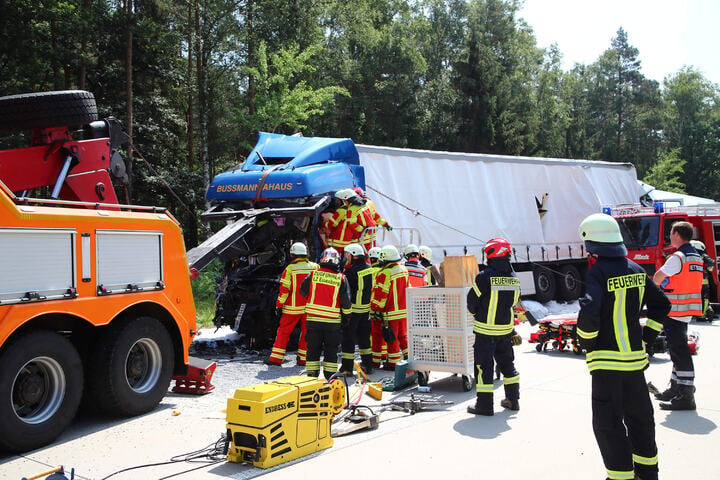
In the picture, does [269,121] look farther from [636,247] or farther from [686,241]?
[686,241]

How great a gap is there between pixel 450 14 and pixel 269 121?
25.6m

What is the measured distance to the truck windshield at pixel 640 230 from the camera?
49.6 ft

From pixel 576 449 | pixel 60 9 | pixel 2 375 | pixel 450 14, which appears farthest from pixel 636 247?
pixel 450 14

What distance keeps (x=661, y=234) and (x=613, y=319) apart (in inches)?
482

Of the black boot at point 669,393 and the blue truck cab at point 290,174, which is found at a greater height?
the blue truck cab at point 290,174

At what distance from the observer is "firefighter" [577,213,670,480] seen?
13.2 feet

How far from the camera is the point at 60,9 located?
66.1ft

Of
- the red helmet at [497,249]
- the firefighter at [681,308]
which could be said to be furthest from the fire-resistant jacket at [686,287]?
the red helmet at [497,249]

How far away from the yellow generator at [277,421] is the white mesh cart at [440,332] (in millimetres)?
2493

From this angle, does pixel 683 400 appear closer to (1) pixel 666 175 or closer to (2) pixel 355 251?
(2) pixel 355 251

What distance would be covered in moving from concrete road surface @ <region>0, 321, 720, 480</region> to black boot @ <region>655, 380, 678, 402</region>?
0.26 m

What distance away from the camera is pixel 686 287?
674 cm

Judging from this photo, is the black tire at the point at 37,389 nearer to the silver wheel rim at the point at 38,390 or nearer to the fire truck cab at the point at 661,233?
the silver wheel rim at the point at 38,390

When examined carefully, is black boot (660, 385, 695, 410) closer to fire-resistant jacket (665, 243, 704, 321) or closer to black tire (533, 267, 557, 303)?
fire-resistant jacket (665, 243, 704, 321)
